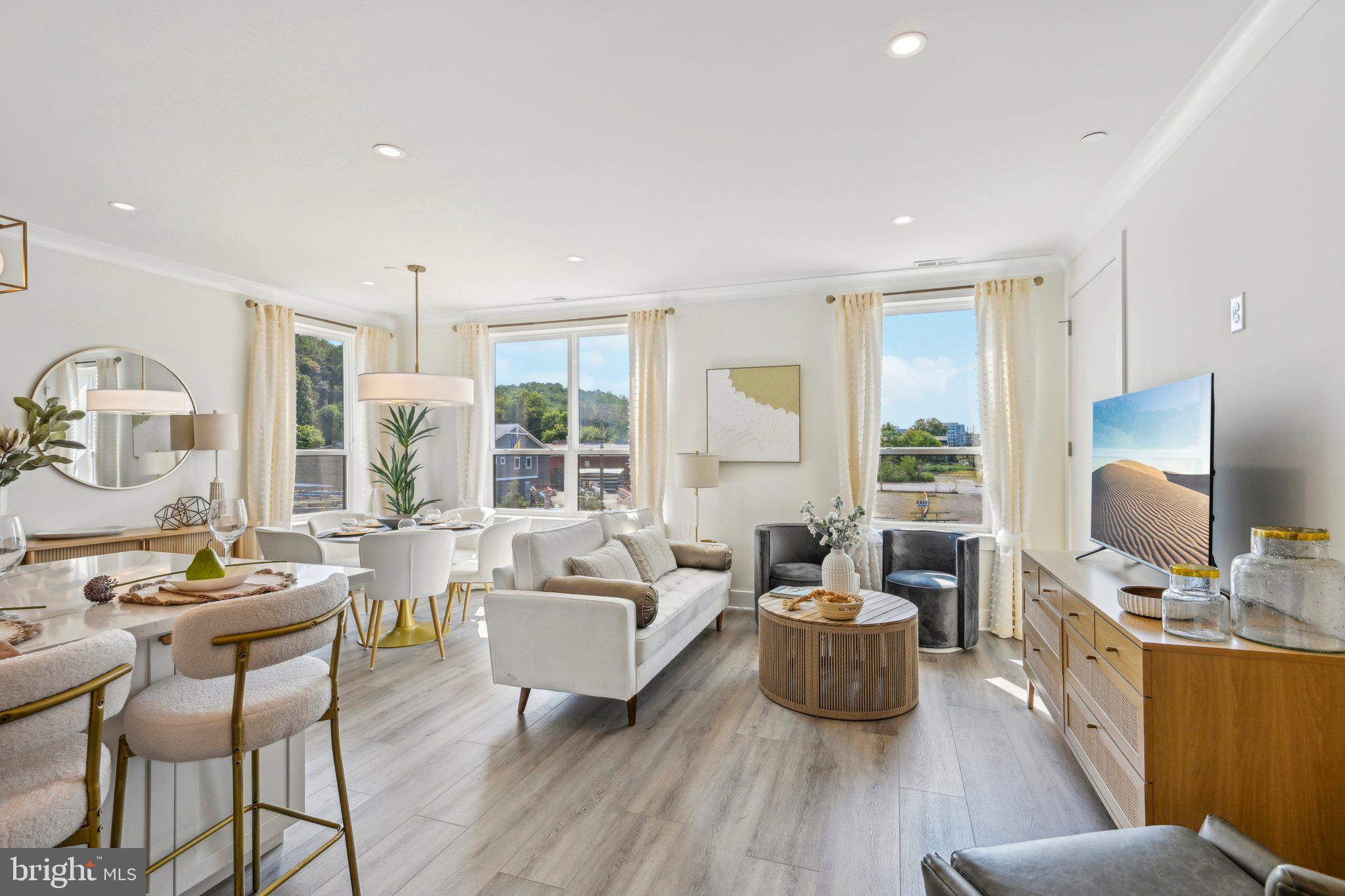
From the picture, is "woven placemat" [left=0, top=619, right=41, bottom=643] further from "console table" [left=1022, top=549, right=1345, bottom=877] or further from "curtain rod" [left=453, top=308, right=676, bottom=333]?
"curtain rod" [left=453, top=308, right=676, bottom=333]

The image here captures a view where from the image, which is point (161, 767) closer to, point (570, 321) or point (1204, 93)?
point (1204, 93)

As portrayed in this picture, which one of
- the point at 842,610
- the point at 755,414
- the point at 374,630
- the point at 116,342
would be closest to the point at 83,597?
the point at 374,630

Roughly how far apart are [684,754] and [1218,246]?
2.94 m

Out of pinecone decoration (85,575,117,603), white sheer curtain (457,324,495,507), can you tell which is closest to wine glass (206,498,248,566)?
pinecone decoration (85,575,117,603)

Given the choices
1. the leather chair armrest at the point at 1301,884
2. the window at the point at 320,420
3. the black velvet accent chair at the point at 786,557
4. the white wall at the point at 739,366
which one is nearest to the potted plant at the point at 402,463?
the window at the point at 320,420

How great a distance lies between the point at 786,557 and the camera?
491cm

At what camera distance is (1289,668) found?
5.52 feet

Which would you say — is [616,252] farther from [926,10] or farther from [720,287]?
[926,10]

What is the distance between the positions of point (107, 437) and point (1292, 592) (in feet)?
20.1

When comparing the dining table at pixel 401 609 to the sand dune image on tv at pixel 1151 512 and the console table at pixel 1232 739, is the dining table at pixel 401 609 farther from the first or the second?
the sand dune image on tv at pixel 1151 512

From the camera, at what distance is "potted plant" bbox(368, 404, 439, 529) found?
6.26 meters

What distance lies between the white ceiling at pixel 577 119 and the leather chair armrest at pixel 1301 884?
2277 mm

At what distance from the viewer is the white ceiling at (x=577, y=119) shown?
209cm

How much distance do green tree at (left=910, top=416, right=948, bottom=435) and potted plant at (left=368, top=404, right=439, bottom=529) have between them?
4.61 m
